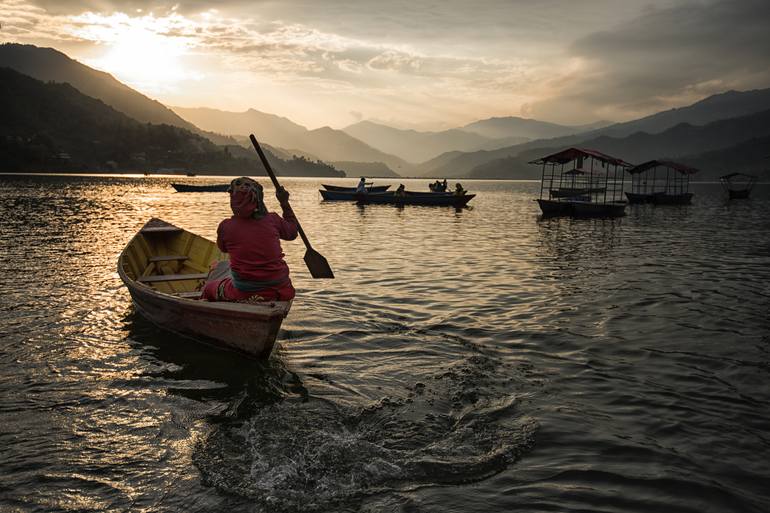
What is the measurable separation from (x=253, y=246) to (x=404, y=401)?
130 inches

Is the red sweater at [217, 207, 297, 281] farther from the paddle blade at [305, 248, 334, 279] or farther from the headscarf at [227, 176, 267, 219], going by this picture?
the paddle blade at [305, 248, 334, 279]

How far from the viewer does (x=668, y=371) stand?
26.1ft

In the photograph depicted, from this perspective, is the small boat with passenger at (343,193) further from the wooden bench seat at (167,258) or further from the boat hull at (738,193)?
the boat hull at (738,193)

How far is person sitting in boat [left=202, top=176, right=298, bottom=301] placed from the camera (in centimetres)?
738

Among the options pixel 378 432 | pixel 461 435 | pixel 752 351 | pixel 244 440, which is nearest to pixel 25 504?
pixel 244 440

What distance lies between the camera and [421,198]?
5019cm

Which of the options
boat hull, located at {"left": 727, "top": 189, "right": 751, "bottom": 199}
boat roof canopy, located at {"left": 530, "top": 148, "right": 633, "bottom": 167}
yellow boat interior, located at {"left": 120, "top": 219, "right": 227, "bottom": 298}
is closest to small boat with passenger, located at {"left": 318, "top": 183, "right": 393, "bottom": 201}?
boat roof canopy, located at {"left": 530, "top": 148, "right": 633, "bottom": 167}

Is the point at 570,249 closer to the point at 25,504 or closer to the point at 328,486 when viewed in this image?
the point at 328,486

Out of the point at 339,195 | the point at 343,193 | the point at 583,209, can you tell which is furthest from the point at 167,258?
the point at 339,195

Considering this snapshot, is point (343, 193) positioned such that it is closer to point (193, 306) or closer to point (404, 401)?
point (193, 306)

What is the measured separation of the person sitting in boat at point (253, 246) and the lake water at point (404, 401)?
1.26 metres

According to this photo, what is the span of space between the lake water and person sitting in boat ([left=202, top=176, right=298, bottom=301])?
126cm

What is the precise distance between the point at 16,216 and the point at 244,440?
33599mm

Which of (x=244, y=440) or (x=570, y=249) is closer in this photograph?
(x=244, y=440)
